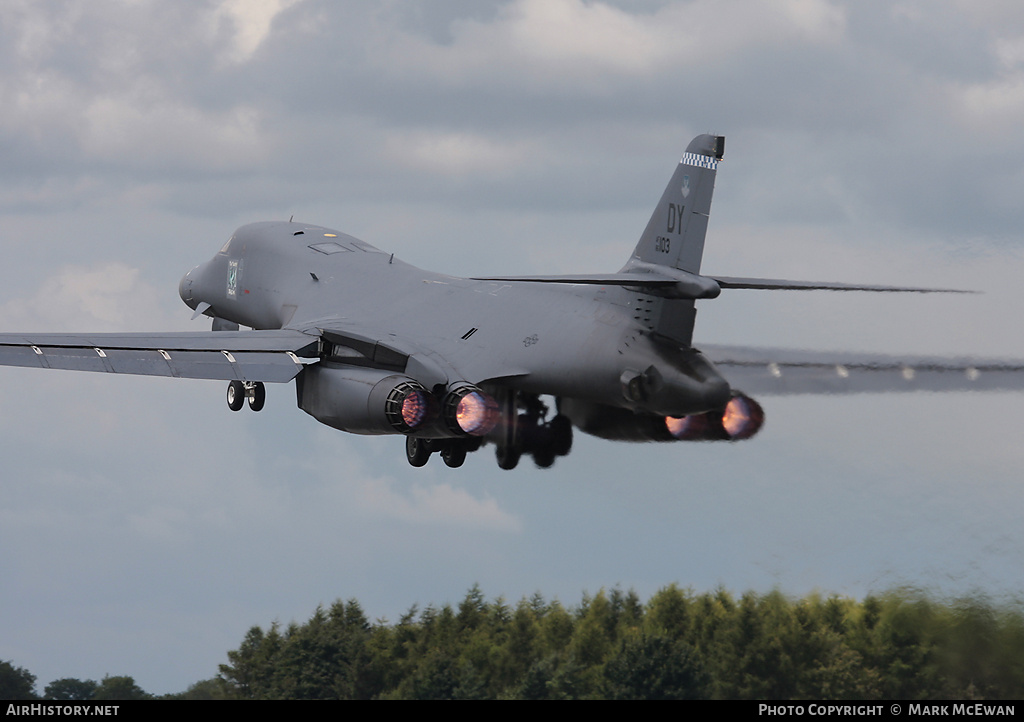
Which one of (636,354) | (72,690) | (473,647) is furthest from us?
(72,690)

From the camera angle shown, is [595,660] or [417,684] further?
[417,684]

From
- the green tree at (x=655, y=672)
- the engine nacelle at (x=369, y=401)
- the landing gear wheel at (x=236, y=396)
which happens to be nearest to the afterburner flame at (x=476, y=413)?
the engine nacelle at (x=369, y=401)

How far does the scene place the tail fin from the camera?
2602cm

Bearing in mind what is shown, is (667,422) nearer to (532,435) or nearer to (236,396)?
(532,435)

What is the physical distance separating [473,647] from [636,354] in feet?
158

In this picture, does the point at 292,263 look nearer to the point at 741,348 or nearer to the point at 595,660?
the point at 741,348

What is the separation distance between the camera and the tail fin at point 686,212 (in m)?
26.0

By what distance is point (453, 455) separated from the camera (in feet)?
99.8

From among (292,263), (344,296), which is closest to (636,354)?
(344,296)

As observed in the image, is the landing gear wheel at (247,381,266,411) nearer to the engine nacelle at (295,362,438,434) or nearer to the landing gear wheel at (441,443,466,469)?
the engine nacelle at (295,362,438,434)

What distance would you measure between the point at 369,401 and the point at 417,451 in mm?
2809

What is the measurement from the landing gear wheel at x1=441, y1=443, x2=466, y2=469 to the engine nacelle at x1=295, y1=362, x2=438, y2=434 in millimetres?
2531

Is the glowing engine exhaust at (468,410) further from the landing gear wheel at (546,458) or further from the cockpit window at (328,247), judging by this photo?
the cockpit window at (328,247)
